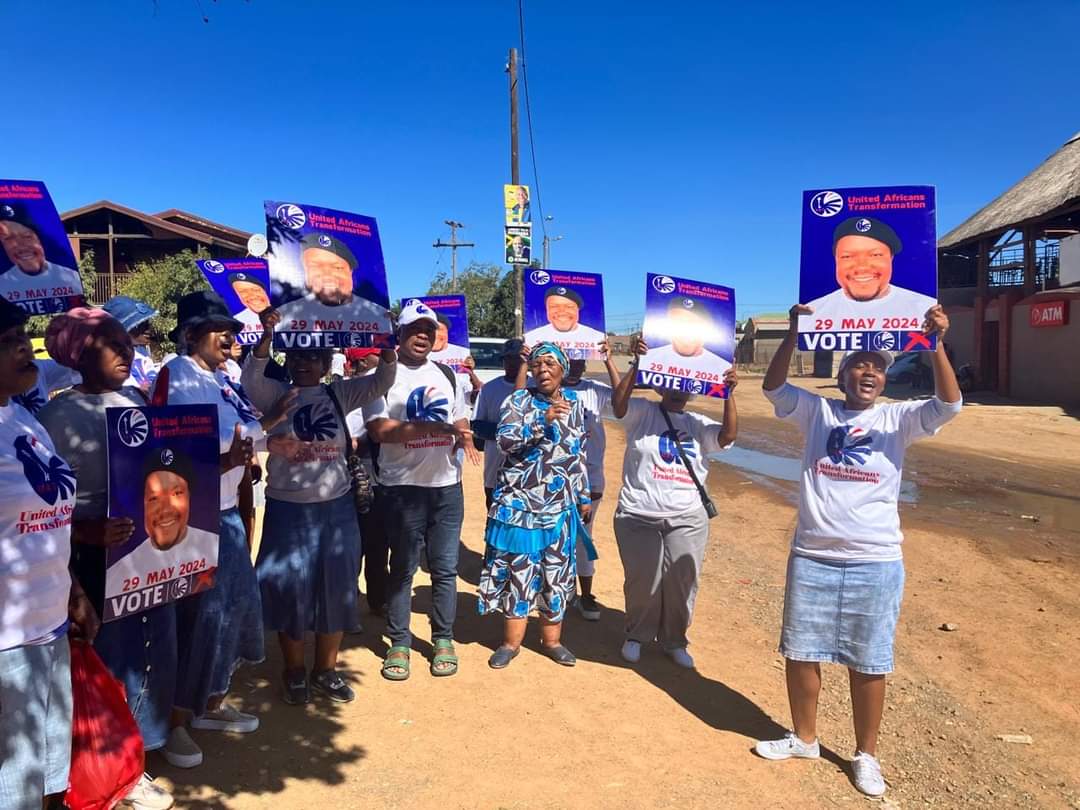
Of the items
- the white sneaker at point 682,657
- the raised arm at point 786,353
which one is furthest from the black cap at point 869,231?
the white sneaker at point 682,657

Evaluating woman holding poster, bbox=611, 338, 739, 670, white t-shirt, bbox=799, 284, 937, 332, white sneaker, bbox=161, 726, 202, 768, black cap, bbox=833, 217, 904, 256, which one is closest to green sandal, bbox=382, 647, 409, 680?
white sneaker, bbox=161, 726, 202, 768

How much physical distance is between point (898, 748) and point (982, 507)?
7.05m

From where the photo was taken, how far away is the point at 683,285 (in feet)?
14.5

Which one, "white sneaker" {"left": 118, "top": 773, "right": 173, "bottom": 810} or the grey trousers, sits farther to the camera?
the grey trousers

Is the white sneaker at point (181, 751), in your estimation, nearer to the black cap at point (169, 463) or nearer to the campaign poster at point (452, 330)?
the black cap at point (169, 463)

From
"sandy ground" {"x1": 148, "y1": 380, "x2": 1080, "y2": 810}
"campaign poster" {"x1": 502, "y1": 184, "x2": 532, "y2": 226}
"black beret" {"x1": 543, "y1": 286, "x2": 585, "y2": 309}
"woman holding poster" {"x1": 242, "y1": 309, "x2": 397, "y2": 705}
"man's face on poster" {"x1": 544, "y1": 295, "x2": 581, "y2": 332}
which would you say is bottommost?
"sandy ground" {"x1": 148, "y1": 380, "x2": 1080, "y2": 810}

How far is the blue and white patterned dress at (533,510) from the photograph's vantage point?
4406 millimetres

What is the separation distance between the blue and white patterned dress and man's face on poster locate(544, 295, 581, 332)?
904 millimetres

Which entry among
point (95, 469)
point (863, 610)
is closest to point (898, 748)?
point (863, 610)

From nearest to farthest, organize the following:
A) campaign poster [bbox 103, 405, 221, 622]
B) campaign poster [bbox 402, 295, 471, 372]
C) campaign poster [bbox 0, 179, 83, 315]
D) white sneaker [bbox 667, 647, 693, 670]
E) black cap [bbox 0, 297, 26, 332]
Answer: black cap [bbox 0, 297, 26, 332] < campaign poster [bbox 103, 405, 221, 622] < campaign poster [bbox 0, 179, 83, 315] < white sneaker [bbox 667, 647, 693, 670] < campaign poster [bbox 402, 295, 471, 372]

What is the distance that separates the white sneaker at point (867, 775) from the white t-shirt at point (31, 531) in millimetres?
3231

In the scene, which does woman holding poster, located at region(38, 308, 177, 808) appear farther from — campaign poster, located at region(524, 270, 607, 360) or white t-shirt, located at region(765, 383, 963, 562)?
campaign poster, located at region(524, 270, 607, 360)

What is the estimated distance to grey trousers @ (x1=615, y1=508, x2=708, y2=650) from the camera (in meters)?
4.48

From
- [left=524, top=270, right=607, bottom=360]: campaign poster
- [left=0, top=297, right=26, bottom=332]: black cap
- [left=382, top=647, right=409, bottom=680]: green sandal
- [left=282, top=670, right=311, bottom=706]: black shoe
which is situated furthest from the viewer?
[left=524, top=270, right=607, bottom=360]: campaign poster
